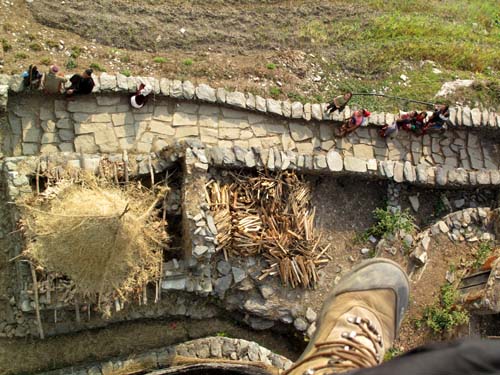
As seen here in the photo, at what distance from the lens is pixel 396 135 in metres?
12.7

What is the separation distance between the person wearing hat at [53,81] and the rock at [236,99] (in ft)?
11.6

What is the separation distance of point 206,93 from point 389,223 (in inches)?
197

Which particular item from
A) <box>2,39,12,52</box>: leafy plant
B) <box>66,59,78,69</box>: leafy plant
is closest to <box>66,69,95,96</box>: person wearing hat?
<box>66,59,78,69</box>: leafy plant

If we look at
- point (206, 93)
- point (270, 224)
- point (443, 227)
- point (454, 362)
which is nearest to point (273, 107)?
point (206, 93)

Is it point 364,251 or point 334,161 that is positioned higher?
Answer: point 334,161

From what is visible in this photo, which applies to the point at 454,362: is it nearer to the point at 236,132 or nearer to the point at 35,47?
the point at 236,132

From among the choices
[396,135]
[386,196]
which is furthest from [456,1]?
[386,196]

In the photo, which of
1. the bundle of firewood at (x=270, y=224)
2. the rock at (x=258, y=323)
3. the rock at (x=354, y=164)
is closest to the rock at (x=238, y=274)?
the bundle of firewood at (x=270, y=224)

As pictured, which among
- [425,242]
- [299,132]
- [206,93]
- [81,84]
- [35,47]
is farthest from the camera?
[299,132]

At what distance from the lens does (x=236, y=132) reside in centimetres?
1198

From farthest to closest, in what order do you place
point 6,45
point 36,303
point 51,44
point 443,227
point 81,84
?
point 51,44 → point 6,45 → point 443,227 → point 81,84 → point 36,303

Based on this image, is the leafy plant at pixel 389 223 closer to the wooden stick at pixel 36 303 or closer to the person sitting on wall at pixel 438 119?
the person sitting on wall at pixel 438 119

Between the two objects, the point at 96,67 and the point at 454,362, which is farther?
the point at 96,67

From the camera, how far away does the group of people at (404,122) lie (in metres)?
12.1
